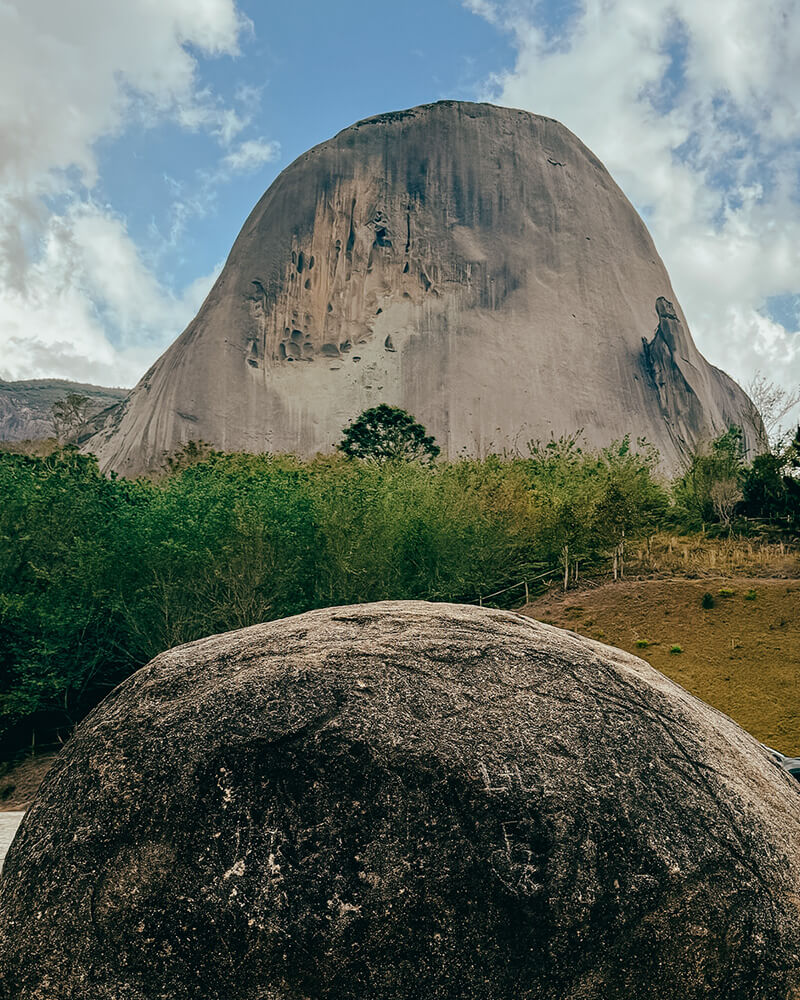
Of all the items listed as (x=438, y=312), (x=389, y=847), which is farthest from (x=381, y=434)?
(x=389, y=847)

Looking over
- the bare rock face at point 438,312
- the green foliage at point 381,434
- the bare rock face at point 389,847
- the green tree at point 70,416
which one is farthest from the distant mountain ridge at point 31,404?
the bare rock face at point 389,847

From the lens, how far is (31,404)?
99.8 metres

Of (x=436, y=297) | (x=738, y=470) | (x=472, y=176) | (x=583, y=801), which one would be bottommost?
(x=583, y=801)

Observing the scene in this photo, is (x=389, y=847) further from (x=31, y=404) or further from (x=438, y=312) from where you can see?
A: (x=31, y=404)

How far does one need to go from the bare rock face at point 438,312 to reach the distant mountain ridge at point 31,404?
120ft

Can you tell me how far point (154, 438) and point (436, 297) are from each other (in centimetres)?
2247

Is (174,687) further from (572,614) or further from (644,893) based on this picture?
(572,614)

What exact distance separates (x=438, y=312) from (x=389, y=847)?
5662 cm

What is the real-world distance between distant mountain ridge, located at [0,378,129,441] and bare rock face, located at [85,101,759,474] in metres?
36.6

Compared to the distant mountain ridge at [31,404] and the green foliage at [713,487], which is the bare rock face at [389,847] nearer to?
the green foliage at [713,487]

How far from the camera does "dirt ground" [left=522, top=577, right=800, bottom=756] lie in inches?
477

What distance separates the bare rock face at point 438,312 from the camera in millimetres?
54438

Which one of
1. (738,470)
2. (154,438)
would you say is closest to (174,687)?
(738,470)

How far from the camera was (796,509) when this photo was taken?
19.2m
